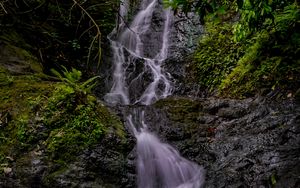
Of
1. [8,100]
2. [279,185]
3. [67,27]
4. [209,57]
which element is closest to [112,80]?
[67,27]

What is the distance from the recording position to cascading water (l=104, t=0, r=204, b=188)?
193 inches

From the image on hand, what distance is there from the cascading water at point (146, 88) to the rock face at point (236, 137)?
0.66 feet

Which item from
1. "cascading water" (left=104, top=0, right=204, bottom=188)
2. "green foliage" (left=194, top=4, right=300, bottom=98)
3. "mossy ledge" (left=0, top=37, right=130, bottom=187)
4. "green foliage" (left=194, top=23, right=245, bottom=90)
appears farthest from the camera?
"green foliage" (left=194, top=23, right=245, bottom=90)

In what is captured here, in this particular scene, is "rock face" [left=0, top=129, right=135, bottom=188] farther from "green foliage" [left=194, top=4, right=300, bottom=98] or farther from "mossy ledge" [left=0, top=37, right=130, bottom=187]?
"green foliage" [left=194, top=4, right=300, bottom=98]

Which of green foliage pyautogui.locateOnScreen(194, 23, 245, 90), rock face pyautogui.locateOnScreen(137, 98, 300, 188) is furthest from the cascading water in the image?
green foliage pyautogui.locateOnScreen(194, 23, 245, 90)

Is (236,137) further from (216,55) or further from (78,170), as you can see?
(216,55)

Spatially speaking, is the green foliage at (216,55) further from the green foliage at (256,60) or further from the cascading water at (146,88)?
the cascading water at (146,88)

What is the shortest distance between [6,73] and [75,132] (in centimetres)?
178

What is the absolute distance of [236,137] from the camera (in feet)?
16.1

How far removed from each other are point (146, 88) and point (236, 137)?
12.2 ft

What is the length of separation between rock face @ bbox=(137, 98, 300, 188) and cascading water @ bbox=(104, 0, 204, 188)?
0.20 m

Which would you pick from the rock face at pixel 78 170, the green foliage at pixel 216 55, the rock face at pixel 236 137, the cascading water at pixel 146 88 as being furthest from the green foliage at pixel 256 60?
the rock face at pixel 78 170

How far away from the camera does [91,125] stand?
485 centimetres

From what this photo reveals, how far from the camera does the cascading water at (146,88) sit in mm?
4906
